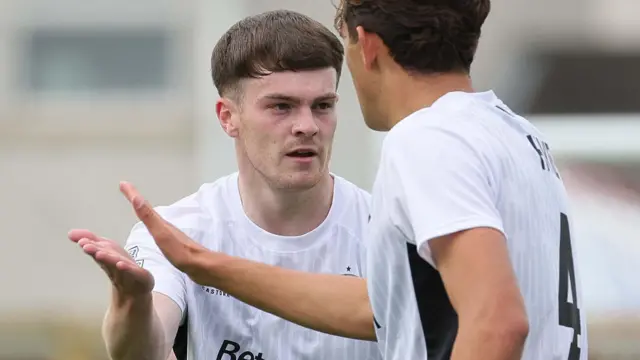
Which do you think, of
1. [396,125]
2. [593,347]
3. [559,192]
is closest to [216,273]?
[396,125]

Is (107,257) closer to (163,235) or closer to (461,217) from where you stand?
(163,235)

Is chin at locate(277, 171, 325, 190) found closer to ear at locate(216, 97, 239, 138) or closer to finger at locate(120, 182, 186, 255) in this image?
ear at locate(216, 97, 239, 138)

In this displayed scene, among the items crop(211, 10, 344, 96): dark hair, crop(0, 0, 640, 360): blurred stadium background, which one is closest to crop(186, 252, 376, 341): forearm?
crop(211, 10, 344, 96): dark hair

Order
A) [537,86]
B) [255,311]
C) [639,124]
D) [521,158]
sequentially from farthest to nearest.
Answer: [537,86]
[639,124]
[255,311]
[521,158]

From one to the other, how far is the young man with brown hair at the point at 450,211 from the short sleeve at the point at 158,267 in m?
0.71

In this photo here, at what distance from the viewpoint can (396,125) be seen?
299 centimetres

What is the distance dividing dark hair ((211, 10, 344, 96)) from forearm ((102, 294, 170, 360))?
0.95 m

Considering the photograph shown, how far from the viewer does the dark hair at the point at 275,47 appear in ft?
13.9

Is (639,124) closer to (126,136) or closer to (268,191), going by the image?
(126,136)

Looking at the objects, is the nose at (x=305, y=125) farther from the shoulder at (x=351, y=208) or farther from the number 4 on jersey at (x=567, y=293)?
the number 4 on jersey at (x=567, y=293)

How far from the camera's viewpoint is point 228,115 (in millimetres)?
4414

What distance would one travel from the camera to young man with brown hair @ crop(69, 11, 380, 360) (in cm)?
409

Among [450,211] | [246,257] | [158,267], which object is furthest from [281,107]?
[450,211]

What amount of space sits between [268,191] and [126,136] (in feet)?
32.8
